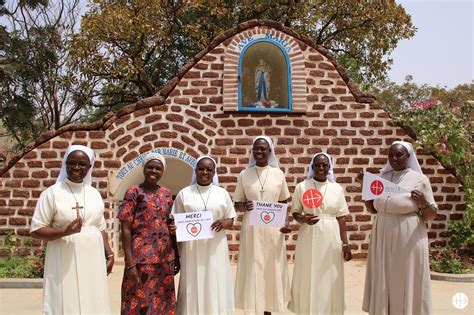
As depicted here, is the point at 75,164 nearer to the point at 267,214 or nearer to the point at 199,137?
the point at 267,214

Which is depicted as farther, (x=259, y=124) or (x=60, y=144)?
(x=259, y=124)

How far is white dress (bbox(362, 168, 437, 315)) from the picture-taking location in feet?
13.3

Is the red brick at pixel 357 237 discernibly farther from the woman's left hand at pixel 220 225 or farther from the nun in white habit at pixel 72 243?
the nun in white habit at pixel 72 243

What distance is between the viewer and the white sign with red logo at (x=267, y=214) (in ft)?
14.9

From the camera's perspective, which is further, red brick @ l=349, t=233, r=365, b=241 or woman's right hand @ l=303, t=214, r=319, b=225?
red brick @ l=349, t=233, r=365, b=241

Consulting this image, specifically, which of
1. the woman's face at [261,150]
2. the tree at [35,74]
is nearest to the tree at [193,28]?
the tree at [35,74]

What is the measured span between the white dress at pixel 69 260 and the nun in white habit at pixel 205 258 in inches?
28.5

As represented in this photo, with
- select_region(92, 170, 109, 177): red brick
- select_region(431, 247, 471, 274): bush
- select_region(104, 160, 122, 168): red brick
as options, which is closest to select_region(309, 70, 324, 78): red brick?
select_region(431, 247, 471, 274): bush

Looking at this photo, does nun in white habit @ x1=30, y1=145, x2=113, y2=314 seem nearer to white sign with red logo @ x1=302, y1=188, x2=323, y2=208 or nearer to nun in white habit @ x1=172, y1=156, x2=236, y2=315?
nun in white habit @ x1=172, y1=156, x2=236, y2=315

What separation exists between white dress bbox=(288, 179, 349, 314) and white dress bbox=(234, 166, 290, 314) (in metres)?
0.23

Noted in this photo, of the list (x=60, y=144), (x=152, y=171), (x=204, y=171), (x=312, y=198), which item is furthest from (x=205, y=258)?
(x=60, y=144)

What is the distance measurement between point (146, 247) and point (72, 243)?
0.58m

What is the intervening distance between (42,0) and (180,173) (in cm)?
783

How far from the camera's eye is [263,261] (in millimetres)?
4750
